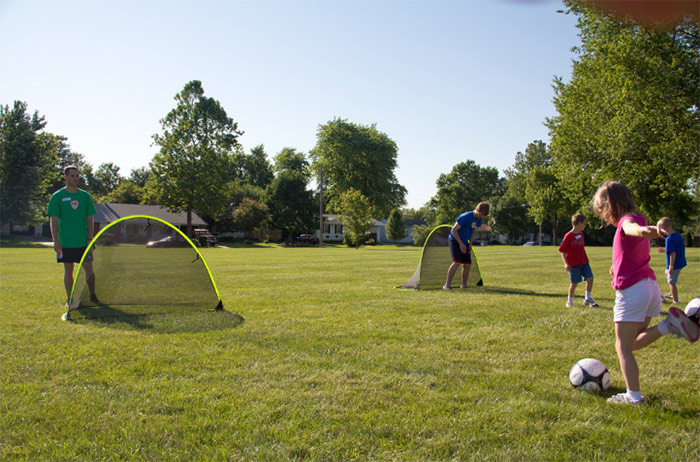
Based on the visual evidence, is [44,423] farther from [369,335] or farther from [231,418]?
[369,335]

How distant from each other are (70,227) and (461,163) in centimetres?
8916

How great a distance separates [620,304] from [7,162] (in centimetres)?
5507

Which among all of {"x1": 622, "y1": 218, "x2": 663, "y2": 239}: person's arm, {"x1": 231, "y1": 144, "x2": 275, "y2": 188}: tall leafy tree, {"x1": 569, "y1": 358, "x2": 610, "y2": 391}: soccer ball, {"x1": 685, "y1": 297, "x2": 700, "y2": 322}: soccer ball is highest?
{"x1": 231, "y1": 144, "x2": 275, "y2": 188}: tall leafy tree

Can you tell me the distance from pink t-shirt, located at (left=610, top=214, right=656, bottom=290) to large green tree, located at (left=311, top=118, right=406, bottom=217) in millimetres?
61653

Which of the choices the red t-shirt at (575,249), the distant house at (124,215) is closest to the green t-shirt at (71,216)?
the red t-shirt at (575,249)

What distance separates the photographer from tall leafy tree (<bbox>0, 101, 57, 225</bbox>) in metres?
45.8

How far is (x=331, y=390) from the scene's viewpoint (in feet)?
13.1

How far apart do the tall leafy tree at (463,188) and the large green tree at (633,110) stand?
56.4 metres

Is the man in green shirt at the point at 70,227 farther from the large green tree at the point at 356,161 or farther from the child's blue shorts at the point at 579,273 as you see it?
the large green tree at the point at 356,161

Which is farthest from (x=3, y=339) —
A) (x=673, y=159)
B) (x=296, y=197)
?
(x=296, y=197)

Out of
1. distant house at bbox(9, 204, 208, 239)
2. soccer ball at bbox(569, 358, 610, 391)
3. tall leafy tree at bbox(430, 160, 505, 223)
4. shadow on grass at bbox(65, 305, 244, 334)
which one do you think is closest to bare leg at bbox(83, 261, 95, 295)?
shadow on grass at bbox(65, 305, 244, 334)

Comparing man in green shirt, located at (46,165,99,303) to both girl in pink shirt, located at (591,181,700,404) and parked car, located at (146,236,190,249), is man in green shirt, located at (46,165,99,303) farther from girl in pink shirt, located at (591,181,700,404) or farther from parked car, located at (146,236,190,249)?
girl in pink shirt, located at (591,181,700,404)

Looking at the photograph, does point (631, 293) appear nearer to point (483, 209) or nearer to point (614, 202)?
point (614, 202)

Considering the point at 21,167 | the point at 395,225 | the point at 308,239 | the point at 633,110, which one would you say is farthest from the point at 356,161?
the point at 633,110
